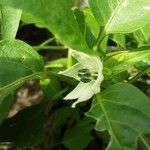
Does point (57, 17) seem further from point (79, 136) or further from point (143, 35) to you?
point (79, 136)

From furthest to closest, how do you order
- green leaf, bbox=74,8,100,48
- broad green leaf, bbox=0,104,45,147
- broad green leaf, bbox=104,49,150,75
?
broad green leaf, bbox=0,104,45,147, green leaf, bbox=74,8,100,48, broad green leaf, bbox=104,49,150,75

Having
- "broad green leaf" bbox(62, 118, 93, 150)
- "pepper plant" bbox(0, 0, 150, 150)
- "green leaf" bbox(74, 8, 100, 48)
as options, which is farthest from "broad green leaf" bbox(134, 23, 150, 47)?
"broad green leaf" bbox(62, 118, 93, 150)

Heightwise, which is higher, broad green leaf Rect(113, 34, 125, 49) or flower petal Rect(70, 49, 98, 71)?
flower petal Rect(70, 49, 98, 71)

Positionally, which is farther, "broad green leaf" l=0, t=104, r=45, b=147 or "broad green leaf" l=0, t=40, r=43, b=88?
"broad green leaf" l=0, t=104, r=45, b=147

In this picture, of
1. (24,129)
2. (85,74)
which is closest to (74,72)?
(85,74)

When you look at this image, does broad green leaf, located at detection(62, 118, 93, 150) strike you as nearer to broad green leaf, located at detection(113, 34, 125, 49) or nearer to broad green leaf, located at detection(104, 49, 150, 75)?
broad green leaf, located at detection(113, 34, 125, 49)

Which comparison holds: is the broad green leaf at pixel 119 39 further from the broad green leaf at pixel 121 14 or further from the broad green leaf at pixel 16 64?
the broad green leaf at pixel 16 64

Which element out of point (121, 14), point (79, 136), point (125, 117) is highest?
point (121, 14)
